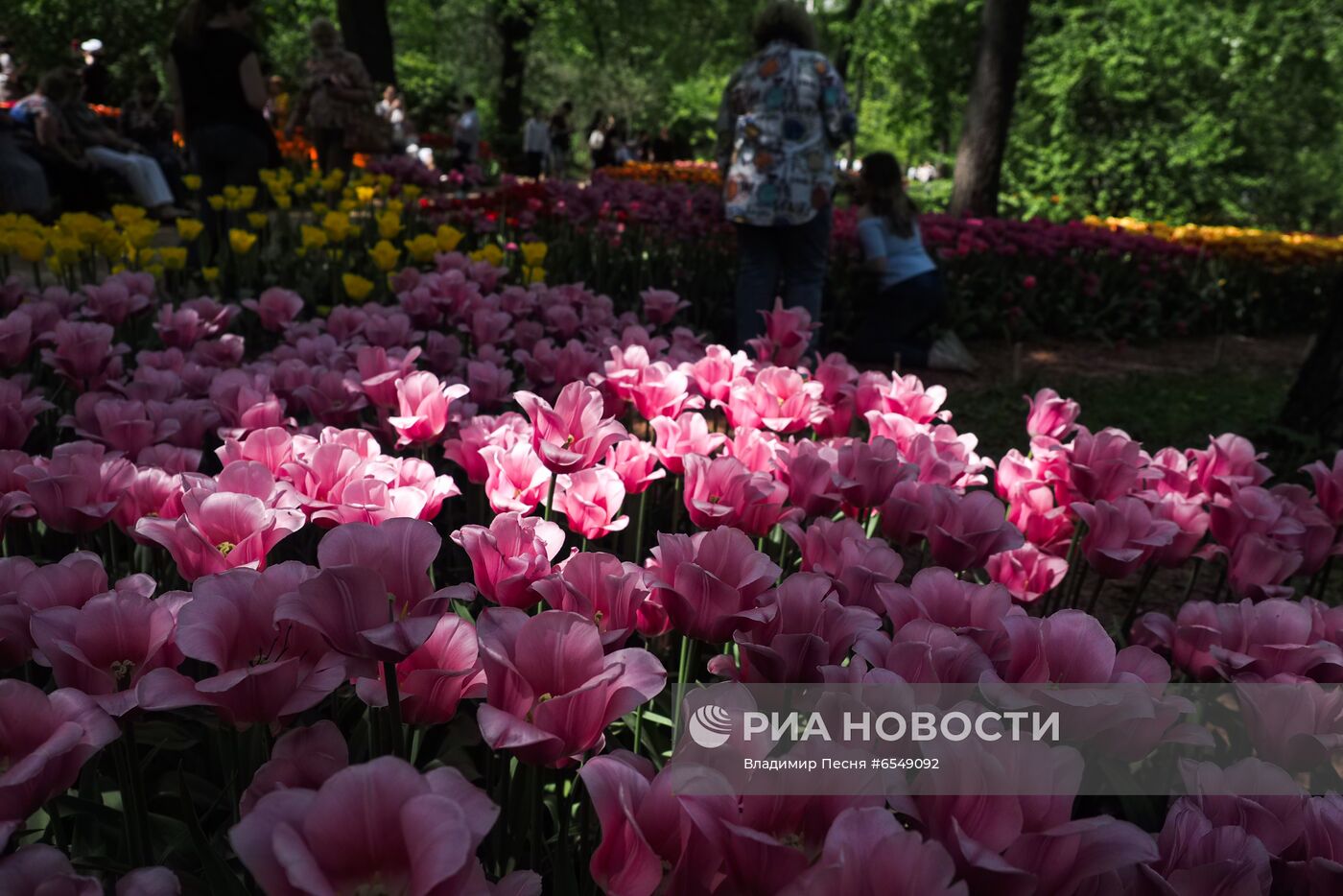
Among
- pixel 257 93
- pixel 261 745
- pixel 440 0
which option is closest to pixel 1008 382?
pixel 257 93

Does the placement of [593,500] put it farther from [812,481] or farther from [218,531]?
[218,531]

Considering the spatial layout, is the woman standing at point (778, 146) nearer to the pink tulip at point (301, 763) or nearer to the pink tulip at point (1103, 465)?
the pink tulip at point (1103, 465)

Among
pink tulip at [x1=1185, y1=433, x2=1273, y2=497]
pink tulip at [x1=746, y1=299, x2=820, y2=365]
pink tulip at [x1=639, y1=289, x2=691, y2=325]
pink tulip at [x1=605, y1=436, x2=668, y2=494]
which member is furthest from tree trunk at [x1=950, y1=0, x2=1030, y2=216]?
pink tulip at [x1=605, y1=436, x2=668, y2=494]

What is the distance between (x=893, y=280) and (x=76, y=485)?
605 cm

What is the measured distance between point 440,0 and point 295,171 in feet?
76.5

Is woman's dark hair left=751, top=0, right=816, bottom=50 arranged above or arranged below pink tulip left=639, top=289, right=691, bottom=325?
above

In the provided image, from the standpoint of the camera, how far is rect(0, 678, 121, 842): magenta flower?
79cm

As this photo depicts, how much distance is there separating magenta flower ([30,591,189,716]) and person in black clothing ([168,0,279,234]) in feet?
17.1

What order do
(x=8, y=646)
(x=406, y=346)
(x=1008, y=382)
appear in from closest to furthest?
(x=8, y=646)
(x=406, y=346)
(x=1008, y=382)

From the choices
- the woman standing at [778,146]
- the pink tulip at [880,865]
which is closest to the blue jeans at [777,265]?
the woman standing at [778,146]

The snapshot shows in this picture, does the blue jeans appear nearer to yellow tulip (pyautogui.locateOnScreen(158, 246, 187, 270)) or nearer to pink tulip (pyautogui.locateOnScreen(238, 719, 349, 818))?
yellow tulip (pyautogui.locateOnScreen(158, 246, 187, 270))

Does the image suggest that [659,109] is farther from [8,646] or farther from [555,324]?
[8,646]

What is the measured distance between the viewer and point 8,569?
3.43ft

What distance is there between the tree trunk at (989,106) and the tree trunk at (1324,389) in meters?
6.18
